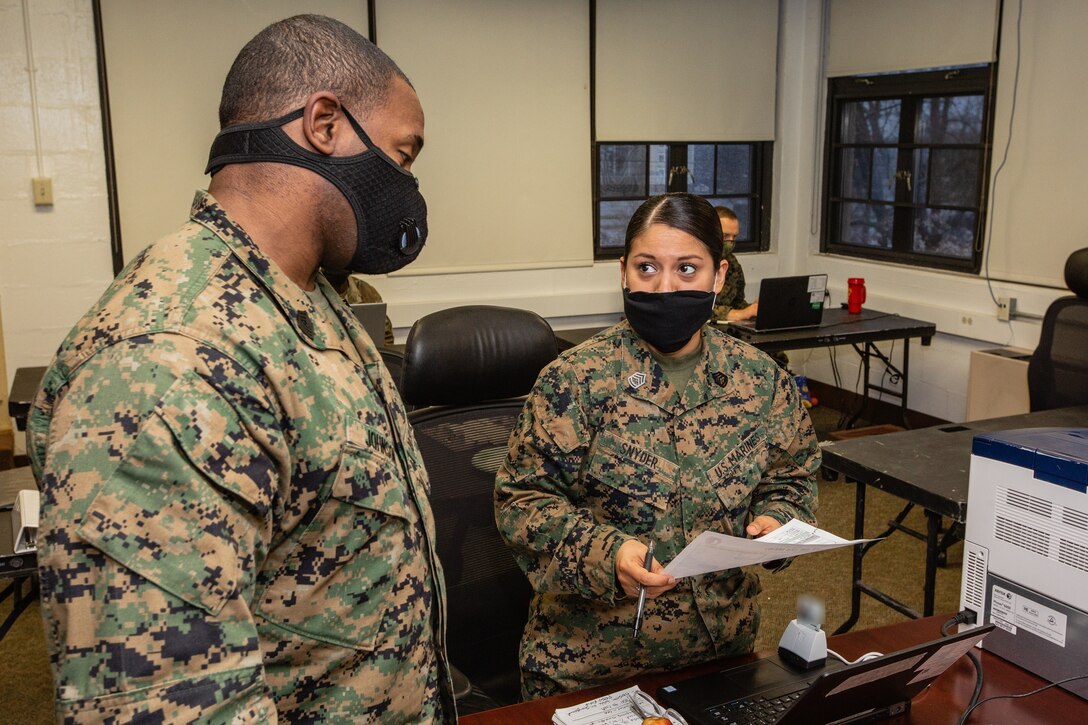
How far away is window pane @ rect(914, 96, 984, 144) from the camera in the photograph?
16.2ft

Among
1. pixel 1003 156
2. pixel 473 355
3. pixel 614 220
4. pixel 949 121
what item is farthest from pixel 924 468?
pixel 614 220

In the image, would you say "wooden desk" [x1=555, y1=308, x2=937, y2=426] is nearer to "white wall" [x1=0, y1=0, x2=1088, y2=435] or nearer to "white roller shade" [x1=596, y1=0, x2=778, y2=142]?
"white wall" [x1=0, y1=0, x2=1088, y2=435]

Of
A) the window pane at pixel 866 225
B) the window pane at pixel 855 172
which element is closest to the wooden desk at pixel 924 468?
the window pane at pixel 866 225

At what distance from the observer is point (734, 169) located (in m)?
6.14

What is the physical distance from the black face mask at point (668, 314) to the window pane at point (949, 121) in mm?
3882

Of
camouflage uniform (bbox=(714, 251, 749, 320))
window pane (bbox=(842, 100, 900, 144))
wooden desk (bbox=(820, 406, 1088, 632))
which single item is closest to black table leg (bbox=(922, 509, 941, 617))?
wooden desk (bbox=(820, 406, 1088, 632))

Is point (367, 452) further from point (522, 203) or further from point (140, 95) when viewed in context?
point (522, 203)

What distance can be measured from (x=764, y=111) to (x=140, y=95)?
366 centimetres

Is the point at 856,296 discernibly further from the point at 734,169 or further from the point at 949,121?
the point at 734,169

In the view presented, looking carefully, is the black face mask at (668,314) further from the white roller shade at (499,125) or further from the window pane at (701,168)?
the window pane at (701,168)

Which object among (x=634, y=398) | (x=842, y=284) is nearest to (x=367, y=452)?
(x=634, y=398)

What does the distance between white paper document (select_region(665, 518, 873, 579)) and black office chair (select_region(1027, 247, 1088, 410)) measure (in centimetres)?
253

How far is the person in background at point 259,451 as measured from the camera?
2.39 ft

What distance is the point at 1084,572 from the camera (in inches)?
53.0
